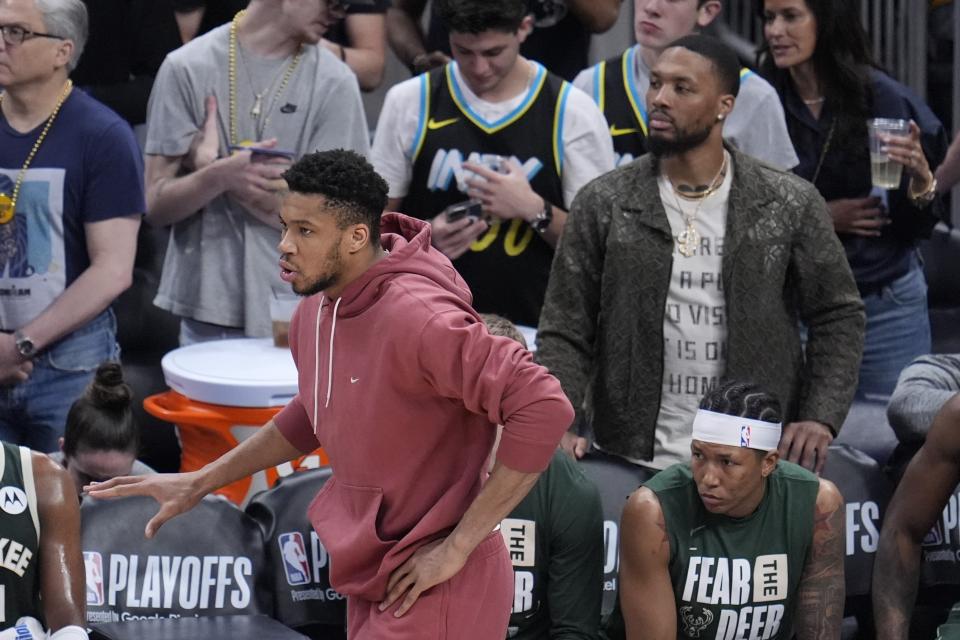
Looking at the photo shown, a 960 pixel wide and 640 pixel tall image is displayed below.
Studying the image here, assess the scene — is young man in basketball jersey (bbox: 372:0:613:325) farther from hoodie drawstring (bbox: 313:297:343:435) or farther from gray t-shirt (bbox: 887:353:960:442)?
hoodie drawstring (bbox: 313:297:343:435)

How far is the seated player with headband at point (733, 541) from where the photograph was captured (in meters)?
4.12

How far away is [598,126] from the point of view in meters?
5.14

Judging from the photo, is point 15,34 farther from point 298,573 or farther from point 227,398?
point 298,573

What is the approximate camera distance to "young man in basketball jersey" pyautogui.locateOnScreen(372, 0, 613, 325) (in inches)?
199

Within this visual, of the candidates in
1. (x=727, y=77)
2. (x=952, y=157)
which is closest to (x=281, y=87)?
(x=727, y=77)

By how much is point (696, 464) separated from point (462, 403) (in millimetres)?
1203

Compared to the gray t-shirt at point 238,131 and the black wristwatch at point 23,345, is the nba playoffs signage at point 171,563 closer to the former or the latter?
the black wristwatch at point 23,345

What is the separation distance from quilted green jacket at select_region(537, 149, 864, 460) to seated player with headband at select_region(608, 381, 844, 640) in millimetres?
284

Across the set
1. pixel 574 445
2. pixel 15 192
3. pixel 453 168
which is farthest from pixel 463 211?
pixel 15 192

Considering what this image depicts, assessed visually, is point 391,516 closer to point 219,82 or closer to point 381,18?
point 219,82

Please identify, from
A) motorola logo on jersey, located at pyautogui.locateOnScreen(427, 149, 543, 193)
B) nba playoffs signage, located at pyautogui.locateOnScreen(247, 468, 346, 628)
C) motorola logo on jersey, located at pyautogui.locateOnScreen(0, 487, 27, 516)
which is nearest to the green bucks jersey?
nba playoffs signage, located at pyautogui.locateOnScreen(247, 468, 346, 628)

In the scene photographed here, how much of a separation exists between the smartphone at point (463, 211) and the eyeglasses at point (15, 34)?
1310 mm

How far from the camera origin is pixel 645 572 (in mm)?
4141

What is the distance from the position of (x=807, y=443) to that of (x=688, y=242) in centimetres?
63
